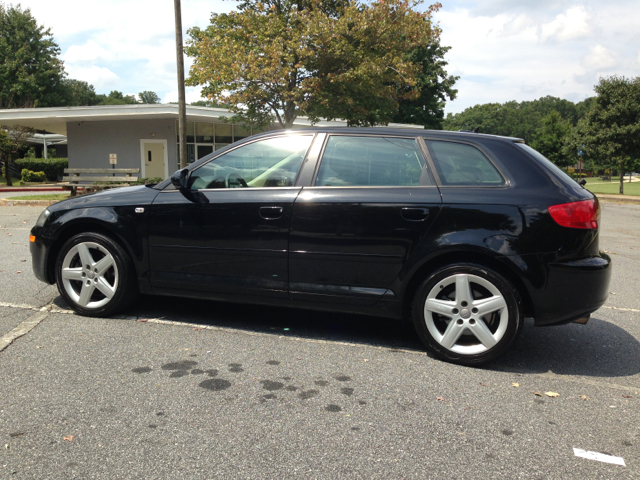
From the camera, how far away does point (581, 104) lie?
144 m

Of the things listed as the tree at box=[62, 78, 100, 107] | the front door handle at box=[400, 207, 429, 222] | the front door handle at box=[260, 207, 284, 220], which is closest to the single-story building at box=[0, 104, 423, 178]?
the front door handle at box=[260, 207, 284, 220]

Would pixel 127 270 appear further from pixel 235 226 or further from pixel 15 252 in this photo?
pixel 15 252

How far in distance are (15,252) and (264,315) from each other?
4982 mm

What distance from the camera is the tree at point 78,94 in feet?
174

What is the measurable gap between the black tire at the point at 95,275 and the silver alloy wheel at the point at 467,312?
8.28 feet

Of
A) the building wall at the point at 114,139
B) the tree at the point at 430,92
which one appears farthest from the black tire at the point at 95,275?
the tree at the point at 430,92

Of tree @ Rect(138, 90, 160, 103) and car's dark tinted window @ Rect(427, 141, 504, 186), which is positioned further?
tree @ Rect(138, 90, 160, 103)

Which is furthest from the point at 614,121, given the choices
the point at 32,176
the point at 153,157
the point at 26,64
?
the point at 26,64

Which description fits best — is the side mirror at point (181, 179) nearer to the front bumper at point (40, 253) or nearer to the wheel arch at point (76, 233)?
the wheel arch at point (76, 233)

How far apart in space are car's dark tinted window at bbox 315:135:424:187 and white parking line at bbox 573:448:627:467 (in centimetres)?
201

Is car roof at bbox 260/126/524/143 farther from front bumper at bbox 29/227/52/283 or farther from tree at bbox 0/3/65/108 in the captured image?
tree at bbox 0/3/65/108

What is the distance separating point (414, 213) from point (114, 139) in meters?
25.0

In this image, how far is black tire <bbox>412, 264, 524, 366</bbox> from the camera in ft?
11.6

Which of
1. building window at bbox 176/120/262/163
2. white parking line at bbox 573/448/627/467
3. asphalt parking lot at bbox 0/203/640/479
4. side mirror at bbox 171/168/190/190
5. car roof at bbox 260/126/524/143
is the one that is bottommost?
white parking line at bbox 573/448/627/467
